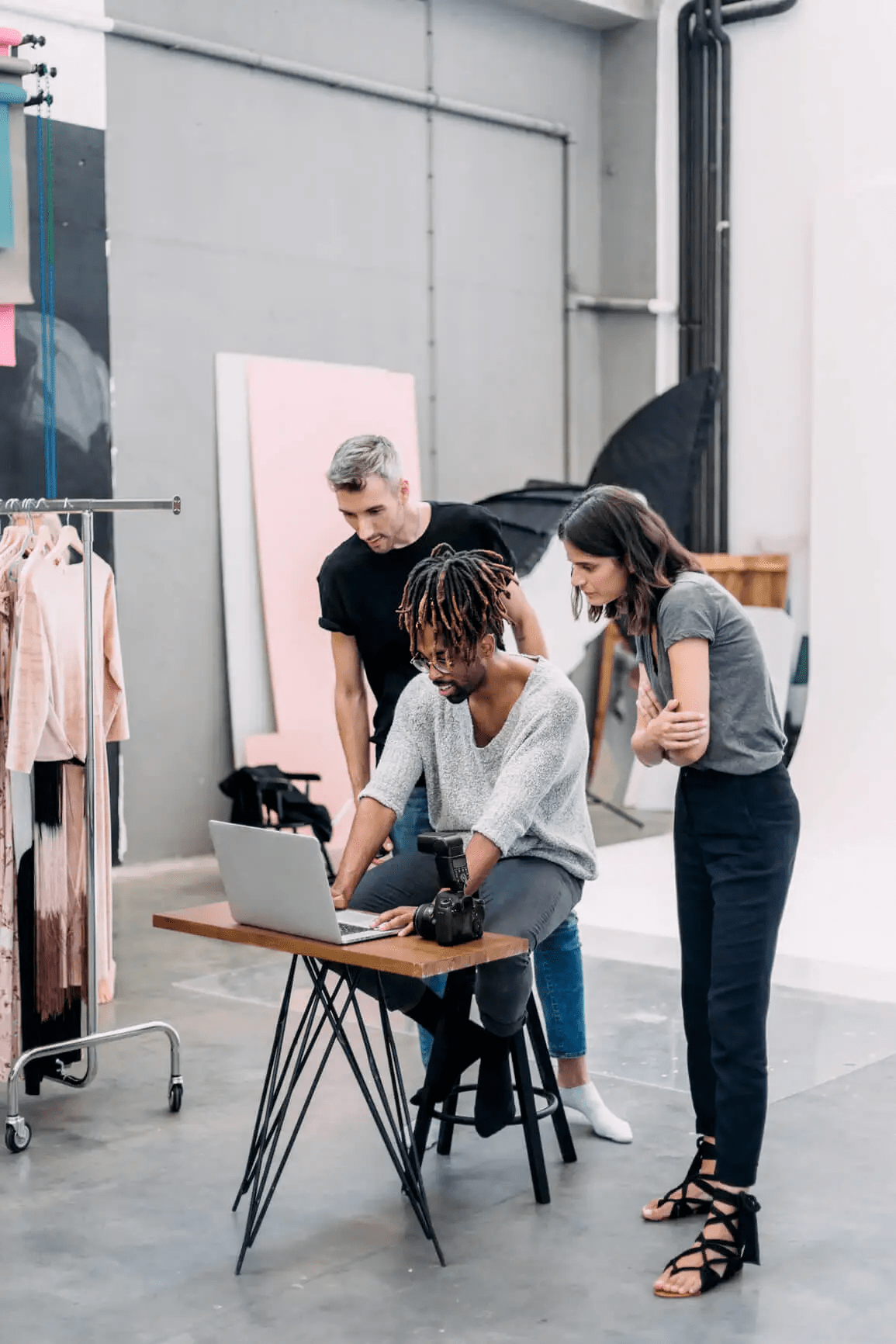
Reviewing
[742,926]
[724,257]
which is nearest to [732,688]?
[742,926]

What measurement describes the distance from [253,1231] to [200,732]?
394 centimetres

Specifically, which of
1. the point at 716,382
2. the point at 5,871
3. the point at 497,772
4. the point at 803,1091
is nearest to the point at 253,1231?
the point at 497,772

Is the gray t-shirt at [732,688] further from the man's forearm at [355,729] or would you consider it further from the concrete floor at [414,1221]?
the man's forearm at [355,729]

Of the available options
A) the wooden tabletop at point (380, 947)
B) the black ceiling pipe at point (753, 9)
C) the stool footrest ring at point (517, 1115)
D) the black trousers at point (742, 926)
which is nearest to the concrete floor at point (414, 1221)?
the stool footrest ring at point (517, 1115)

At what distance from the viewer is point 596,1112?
11.3 ft

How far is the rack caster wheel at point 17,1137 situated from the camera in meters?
3.41

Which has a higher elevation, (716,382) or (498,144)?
(498,144)

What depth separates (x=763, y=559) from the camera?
7.92 metres

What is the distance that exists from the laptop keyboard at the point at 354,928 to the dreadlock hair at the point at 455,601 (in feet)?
1.69

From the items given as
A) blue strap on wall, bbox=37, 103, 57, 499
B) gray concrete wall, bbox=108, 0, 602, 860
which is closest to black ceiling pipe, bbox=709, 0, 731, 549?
gray concrete wall, bbox=108, 0, 602, 860

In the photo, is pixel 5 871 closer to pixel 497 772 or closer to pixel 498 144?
pixel 497 772

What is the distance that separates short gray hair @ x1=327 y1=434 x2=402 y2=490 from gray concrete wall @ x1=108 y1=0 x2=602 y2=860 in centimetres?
307

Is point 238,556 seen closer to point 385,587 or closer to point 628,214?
point 628,214

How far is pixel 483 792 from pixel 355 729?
2.08ft
